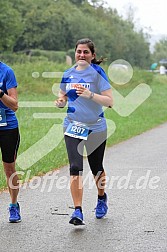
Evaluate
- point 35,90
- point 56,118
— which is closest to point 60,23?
point 35,90

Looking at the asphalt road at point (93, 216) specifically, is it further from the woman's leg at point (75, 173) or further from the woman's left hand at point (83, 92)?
the woman's left hand at point (83, 92)

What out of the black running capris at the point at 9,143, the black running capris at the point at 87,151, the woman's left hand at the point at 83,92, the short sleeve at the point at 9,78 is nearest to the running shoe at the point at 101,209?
the black running capris at the point at 87,151

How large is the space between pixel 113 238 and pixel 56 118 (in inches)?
578

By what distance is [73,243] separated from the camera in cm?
562

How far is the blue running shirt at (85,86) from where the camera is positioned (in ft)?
20.4

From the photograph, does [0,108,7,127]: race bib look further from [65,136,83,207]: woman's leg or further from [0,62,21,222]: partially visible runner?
[65,136,83,207]: woman's leg

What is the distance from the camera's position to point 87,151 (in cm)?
644

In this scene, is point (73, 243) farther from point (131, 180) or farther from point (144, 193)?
point (131, 180)

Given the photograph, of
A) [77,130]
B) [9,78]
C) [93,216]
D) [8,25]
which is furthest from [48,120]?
[8,25]

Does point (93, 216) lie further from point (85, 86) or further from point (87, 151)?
point (85, 86)

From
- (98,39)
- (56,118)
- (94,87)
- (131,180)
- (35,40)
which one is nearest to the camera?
(94,87)

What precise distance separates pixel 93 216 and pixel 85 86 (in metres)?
1.53

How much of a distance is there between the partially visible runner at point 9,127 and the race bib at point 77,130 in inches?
21.7

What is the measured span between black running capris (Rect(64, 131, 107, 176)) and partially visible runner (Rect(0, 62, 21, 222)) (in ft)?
1.85
